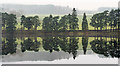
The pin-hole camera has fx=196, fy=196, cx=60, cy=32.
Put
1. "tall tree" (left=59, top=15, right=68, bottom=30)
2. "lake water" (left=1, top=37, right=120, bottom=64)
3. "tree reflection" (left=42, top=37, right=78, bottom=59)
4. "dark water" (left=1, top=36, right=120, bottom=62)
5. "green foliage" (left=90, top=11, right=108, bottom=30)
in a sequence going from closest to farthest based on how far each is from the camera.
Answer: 1. "lake water" (left=1, top=37, right=120, bottom=64)
2. "dark water" (left=1, top=36, right=120, bottom=62)
3. "tree reflection" (left=42, top=37, right=78, bottom=59)
4. "green foliage" (left=90, top=11, right=108, bottom=30)
5. "tall tree" (left=59, top=15, right=68, bottom=30)

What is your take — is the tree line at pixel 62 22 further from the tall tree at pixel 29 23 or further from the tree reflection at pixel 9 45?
the tree reflection at pixel 9 45

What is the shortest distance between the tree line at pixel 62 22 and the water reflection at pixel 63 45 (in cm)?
36

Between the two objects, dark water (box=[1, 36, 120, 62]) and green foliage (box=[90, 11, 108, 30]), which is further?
green foliage (box=[90, 11, 108, 30])

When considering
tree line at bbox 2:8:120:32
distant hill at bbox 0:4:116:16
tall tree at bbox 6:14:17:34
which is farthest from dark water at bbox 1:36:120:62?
distant hill at bbox 0:4:116:16

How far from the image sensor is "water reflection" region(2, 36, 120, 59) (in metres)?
5.49

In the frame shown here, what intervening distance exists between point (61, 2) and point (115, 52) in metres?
2.09

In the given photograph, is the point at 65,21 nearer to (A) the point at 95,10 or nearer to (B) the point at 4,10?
(A) the point at 95,10

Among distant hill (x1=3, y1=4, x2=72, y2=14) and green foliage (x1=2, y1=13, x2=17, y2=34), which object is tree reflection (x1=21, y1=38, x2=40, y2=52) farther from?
distant hill (x1=3, y1=4, x2=72, y2=14)

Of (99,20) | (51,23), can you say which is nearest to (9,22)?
(51,23)

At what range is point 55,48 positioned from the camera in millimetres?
5750

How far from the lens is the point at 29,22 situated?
6098 mm

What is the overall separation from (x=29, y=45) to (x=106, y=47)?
2.24m

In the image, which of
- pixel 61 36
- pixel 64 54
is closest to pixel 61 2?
pixel 61 36

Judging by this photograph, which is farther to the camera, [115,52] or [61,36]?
[61,36]
